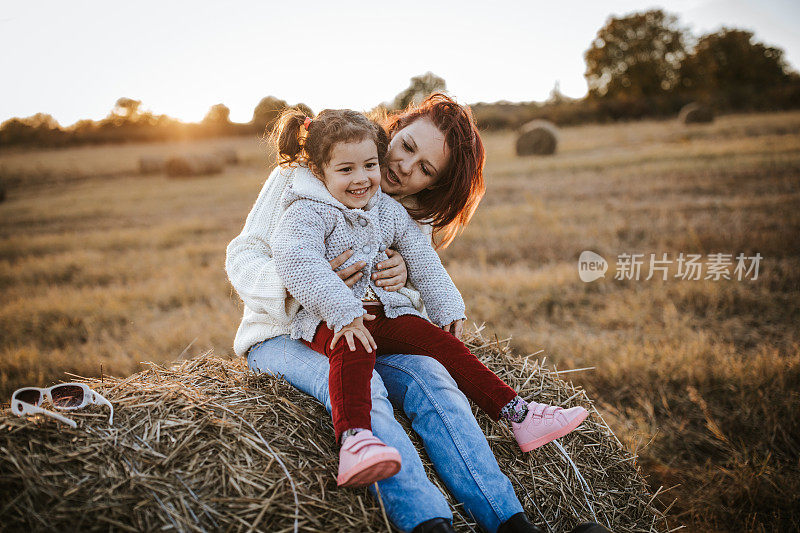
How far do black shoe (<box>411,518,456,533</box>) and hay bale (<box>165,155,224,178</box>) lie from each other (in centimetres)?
1717

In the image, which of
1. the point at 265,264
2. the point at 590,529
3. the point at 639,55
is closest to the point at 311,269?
the point at 265,264

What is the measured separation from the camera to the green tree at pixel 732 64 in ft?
99.0

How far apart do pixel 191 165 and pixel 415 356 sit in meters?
16.5

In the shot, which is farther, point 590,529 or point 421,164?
point 421,164

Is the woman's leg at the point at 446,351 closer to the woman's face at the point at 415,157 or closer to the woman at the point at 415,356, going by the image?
the woman at the point at 415,356

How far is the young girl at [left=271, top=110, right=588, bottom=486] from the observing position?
2.13m

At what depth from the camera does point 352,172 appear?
2416 mm

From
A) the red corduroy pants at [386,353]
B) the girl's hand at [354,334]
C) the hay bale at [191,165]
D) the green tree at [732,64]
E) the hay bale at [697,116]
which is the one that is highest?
the green tree at [732,64]

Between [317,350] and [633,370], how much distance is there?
8.87 feet

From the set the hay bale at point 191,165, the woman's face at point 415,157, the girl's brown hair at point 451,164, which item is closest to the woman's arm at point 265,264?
the woman's face at point 415,157

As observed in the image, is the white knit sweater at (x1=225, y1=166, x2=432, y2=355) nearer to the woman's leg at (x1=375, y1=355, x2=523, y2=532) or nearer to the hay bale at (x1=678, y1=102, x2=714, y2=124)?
the woman's leg at (x1=375, y1=355, x2=523, y2=532)

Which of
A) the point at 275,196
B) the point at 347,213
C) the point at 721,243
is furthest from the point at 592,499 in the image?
the point at 721,243

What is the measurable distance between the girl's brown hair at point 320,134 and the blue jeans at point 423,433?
939 millimetres

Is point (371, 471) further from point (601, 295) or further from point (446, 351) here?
point (601, 295)
